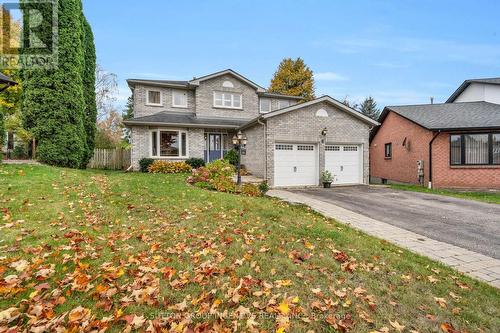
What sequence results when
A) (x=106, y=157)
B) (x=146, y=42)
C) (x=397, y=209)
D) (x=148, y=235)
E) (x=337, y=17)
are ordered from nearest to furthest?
(x=148, y=235), (x=397, y=209), (x=337, y=17), (x=106, y=157), (x=146, y=42)

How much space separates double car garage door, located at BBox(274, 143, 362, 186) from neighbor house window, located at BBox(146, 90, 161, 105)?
10.2 m

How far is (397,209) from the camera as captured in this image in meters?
8.46

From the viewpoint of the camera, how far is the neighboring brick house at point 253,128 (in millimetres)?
13180

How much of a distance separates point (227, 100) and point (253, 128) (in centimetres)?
548

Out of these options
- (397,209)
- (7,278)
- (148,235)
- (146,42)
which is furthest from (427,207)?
(146,42)

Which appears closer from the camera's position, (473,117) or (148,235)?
(148,235)

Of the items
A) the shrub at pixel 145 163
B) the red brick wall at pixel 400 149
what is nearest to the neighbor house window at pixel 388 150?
the red brick wall at pixel 400 149

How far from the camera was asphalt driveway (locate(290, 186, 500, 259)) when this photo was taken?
549 cm

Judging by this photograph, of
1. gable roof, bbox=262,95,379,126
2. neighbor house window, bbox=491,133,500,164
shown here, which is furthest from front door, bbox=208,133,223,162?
neighbor house window, bbox=491,133,500,164

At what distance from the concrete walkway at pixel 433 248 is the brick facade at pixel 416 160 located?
33.7 feet

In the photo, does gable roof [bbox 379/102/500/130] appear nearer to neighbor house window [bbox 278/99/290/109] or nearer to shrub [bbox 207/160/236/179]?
neighbor house window [bbox 278/99/290/109]

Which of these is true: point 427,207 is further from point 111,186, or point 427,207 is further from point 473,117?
point 111,186

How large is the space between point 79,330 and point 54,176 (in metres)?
8.72

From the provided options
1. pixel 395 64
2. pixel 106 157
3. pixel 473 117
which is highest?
pixel 395 64
